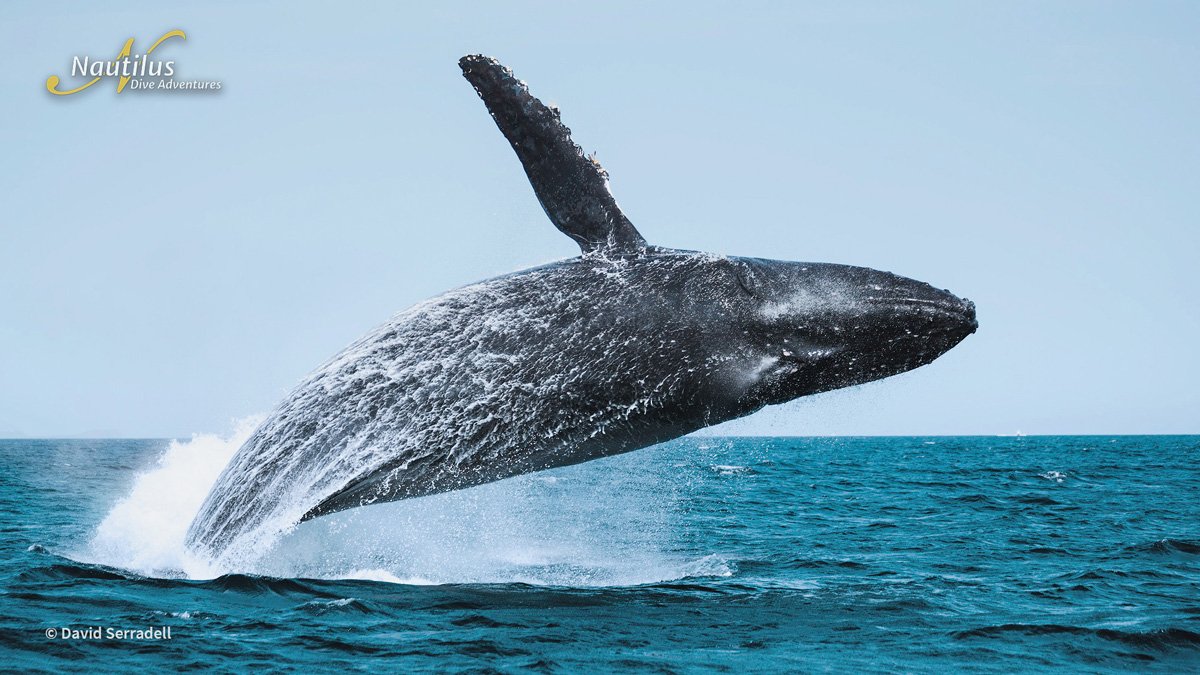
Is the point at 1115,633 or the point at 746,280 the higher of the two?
the point at 746,280

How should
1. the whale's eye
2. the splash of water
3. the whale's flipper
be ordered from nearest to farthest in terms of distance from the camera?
the whale's eye, the whale's flipper, the splash of water

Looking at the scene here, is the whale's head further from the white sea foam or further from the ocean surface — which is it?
the white sea foam

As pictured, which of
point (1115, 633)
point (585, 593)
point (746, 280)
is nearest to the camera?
point (746, 280)

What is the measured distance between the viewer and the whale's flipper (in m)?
8.02

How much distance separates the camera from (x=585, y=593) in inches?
364

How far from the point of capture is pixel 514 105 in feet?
26.3

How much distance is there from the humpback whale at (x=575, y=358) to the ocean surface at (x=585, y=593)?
1.08 metres

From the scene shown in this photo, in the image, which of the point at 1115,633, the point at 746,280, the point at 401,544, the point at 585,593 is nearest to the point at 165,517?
the point at 401,544

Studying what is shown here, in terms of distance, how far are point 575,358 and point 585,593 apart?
2.68 metres

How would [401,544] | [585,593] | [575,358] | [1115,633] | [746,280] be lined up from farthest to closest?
[401,544]
[585,593]
[1115,633]
[746,280]
[575,358]

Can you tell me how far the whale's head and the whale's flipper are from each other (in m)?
0.83

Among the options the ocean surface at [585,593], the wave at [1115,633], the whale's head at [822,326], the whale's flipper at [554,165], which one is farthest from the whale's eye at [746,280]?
the wave at [1115,633]

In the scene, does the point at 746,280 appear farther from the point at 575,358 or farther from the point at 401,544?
the point at 401,544

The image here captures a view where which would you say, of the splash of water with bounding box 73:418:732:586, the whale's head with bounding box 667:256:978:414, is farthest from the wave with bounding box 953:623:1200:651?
the splash of water with bounding box 73:418:732:586
